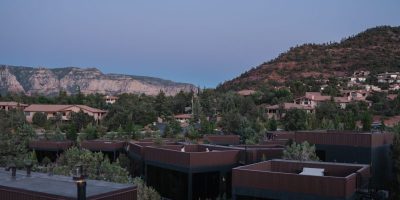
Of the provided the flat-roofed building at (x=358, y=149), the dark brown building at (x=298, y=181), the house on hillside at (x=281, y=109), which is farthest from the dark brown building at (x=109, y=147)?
the house on hillside at (x=281, y=109)

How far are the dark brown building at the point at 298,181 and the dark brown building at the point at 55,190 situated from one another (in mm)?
4982

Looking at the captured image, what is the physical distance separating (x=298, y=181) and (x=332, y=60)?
358 ft

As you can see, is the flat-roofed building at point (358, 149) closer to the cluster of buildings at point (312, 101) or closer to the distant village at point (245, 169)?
the distant village at point (245, 169)

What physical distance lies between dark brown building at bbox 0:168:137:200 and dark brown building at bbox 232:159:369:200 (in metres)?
4.98

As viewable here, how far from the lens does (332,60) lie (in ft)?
395

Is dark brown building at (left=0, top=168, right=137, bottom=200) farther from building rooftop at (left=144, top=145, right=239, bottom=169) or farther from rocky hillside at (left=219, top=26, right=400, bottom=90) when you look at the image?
rocky hillside at (left=219, top=26, right=400, bottom=90)

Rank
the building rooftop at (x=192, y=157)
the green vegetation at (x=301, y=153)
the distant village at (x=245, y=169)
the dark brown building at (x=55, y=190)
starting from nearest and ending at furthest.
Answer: the dark brown building at (x=55, y=190), the distant village at (x=245, y=169), the green vegetation at (x=301, y=153), the building rooftop at (x=192, y=157)

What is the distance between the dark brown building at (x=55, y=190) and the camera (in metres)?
13.1

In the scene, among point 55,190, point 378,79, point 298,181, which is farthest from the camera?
point 378,79

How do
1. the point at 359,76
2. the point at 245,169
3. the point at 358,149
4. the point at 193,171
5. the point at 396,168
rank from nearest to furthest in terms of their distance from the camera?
1. the point at 245,169
2. the point at 396,168
3. the point at 358,149
4. the point at 193,171
5. the point at 359,76

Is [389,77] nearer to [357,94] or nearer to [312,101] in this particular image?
[357,94]


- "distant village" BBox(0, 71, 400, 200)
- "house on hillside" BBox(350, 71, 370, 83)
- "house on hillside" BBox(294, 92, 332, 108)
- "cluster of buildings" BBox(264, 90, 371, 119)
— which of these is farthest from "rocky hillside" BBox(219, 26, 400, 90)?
"distant village" BBox(0, 71, 400, 200)

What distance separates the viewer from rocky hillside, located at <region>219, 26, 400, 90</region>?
110931 millimetres

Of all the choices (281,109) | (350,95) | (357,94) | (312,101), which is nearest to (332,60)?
(350,95)
